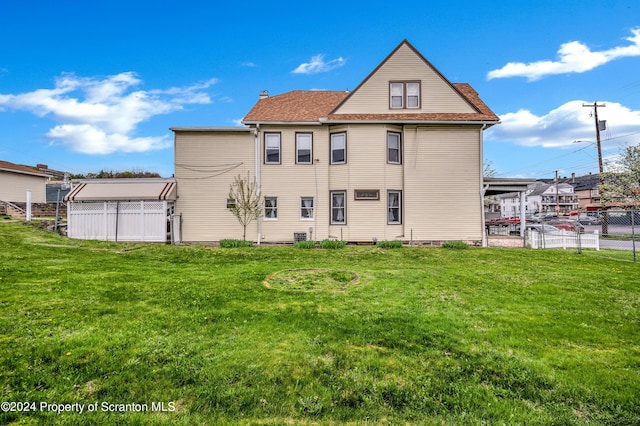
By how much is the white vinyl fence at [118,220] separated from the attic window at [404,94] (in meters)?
13.1

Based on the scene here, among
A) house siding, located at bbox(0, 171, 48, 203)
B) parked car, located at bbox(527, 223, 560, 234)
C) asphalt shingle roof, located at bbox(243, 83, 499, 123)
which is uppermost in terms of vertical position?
asphalt shingle roof, located at bbox(243, 83, 499, 123)

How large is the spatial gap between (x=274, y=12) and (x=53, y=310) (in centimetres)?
1823

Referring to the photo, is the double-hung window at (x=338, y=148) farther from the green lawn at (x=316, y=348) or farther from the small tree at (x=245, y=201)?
the green lawn at (x=316, y=348)

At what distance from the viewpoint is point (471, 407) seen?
2953 millimetres

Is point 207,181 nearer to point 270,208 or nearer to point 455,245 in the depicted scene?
point 270,208

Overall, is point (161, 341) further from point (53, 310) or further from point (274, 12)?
point (274, 12)

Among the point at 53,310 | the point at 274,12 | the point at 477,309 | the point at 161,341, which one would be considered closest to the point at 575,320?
the point at 477,309

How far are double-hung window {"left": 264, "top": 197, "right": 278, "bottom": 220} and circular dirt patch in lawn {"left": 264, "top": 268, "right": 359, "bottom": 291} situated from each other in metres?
7.88

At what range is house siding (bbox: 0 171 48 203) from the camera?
26.3 m

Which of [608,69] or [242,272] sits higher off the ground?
[608,69]

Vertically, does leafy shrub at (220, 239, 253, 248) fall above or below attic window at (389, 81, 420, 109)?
below

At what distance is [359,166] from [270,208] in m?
5.17

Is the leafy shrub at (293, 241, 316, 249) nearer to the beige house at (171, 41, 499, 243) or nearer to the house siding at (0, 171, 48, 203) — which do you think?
the beige house at (171, 41, 499, 243)

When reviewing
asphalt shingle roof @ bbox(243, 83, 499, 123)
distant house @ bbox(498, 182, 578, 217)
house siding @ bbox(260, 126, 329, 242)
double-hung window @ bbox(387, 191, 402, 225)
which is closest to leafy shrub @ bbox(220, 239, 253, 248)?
house siding @ bbox(260, 126, 329, 242)
